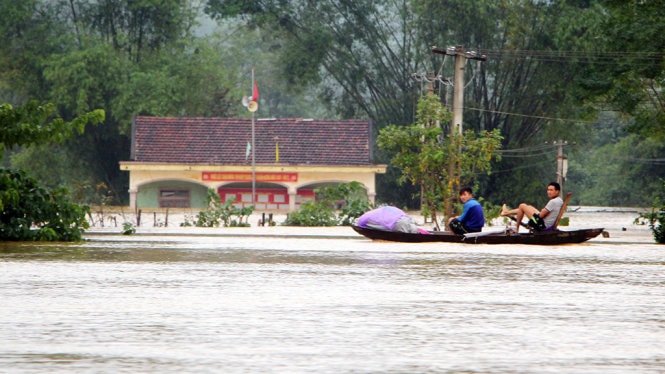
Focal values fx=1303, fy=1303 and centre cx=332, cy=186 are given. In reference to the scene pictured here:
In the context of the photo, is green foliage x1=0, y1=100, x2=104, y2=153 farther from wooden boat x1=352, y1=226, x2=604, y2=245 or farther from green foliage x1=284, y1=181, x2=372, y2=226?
green foliage x1=284, y1=181, x2=372, y2=226

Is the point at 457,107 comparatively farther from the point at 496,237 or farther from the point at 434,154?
the point at 496,237

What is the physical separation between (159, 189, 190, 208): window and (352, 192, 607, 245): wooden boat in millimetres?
46489

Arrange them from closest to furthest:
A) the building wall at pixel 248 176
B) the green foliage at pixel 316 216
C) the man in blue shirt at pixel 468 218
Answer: the man in blue shirt at pixel 468 218 → the green foliage at pixel 316 216 → the building wall at pixel 248 176

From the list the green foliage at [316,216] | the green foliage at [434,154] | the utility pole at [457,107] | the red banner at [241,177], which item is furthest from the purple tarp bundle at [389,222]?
the red banner at [241,177]

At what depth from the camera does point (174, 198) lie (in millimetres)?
72875

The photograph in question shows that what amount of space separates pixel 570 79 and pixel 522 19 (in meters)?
5.15

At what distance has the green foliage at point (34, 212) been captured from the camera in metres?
26.2

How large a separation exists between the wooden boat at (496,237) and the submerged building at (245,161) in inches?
1668

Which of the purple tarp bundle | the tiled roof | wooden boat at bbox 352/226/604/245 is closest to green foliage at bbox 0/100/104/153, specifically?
the purple tarp bundle

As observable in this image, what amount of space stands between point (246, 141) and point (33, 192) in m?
46.7

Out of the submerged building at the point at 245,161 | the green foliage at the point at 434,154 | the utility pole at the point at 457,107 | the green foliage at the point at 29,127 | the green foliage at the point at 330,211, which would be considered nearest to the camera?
the green foliage at the point at 29,127

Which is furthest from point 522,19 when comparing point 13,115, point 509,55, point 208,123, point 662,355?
point 662,355

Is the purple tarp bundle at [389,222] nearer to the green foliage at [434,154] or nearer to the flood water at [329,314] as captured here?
the flood water at [329,314]

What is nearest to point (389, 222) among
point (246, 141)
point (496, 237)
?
point (496, 237)
